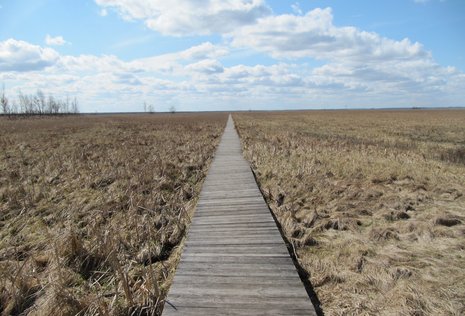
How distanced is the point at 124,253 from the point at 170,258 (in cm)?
84

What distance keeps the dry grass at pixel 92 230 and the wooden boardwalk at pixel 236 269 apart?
17.2 inches

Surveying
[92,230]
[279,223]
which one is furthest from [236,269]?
[92,230]

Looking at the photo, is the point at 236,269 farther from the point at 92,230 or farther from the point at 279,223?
the point at 92,230

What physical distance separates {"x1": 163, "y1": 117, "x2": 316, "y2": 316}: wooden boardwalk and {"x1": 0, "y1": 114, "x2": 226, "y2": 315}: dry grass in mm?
437

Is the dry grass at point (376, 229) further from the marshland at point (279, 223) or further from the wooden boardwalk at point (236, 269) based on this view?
the wooden boardwalk at point (236, 269)

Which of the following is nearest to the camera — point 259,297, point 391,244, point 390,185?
point 259,297

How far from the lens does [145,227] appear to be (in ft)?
22.2

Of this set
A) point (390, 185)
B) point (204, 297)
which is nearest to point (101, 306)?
point (204, 297)

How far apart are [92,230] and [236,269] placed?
149 inches

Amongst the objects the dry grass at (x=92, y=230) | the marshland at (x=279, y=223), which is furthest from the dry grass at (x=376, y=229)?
the dry grass at (x=92, y=230)

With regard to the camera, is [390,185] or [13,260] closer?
[13,260]

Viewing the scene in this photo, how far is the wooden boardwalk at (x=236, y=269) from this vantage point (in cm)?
363

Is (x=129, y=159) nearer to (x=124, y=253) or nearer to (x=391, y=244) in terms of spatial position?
(x=124, y=253)

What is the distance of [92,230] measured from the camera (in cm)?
673
